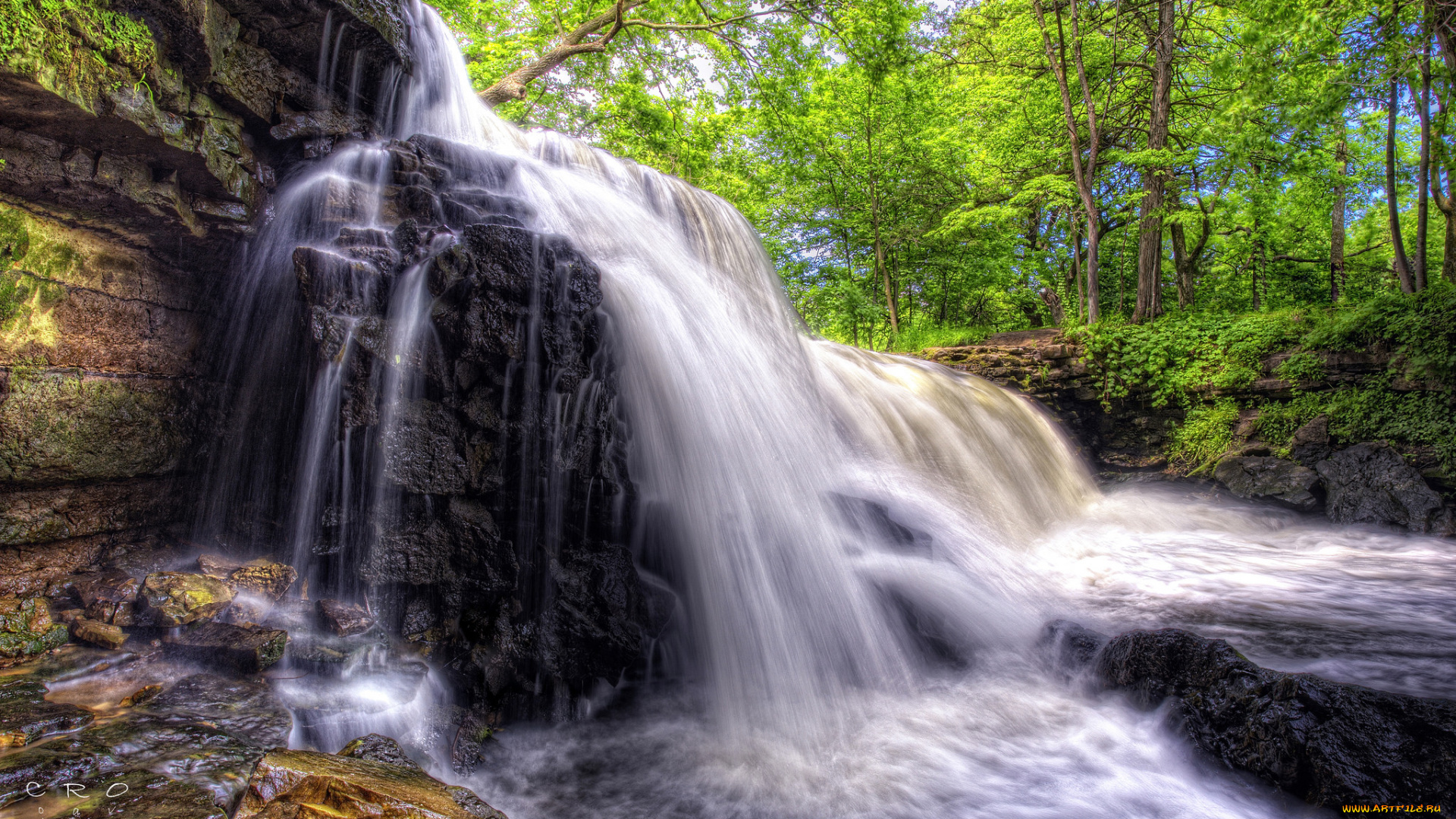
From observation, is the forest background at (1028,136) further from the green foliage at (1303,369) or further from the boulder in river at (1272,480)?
the boulder in river at (1272,480)

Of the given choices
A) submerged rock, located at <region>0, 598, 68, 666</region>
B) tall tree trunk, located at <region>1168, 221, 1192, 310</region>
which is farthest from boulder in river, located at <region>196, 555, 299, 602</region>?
tall tree trunk, located at <region>1168, 221, 1192, 310</region>

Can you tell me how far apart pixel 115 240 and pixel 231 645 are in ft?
10.8

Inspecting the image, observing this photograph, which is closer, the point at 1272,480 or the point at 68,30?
the point at 68,30

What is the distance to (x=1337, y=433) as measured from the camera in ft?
27.5

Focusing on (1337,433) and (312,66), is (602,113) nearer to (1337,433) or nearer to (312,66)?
(312,66)

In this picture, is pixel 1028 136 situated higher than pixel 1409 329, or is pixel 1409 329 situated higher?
pixel 1028 136

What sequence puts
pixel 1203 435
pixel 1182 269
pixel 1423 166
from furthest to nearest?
pixel 1182 269 → pixel 1203 435 → pixel 1423 166

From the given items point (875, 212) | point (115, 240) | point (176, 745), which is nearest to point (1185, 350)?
point (875, 212)

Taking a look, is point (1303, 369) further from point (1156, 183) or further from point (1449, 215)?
point (1156, 183)

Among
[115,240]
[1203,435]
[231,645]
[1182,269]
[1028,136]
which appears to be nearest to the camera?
[231,645]

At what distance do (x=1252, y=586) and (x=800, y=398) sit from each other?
15.7ft

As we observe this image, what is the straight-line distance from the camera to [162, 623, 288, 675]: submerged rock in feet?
9.99

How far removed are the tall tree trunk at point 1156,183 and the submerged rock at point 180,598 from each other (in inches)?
538

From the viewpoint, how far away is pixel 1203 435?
9.63 m
